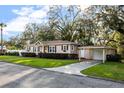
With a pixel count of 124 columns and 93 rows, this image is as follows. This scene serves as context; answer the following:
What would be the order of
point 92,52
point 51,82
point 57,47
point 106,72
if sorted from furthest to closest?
point 57,47, point 92,52, point 106,72, point 51,82

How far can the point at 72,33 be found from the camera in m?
51.2

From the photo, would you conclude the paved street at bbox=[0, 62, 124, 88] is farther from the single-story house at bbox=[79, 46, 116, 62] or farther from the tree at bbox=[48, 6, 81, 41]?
the tree at bbox=[48, 6, 81, 41]

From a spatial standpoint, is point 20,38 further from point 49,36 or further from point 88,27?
point 88,27

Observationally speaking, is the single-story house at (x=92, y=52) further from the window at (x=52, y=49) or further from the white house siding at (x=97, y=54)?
the window at (x=52, y=49)

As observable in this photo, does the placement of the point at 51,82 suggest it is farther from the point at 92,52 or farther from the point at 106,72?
the point at 92,52

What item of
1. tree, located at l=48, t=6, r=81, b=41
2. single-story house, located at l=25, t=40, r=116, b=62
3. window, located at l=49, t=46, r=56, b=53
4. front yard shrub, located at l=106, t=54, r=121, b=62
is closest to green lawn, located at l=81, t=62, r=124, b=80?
front yard shrub, located at l=106, t=54, r=121, b=62

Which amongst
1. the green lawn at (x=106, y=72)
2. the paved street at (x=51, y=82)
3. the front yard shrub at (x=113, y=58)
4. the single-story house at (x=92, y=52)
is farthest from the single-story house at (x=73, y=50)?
the paved street at (x=51, y=82)

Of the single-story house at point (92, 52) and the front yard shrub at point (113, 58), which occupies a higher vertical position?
the single-story house at point (92, 52)

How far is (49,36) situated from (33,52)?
28.2ft

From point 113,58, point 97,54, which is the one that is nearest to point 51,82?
point 113,58

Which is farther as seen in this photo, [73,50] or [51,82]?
[73,50]
